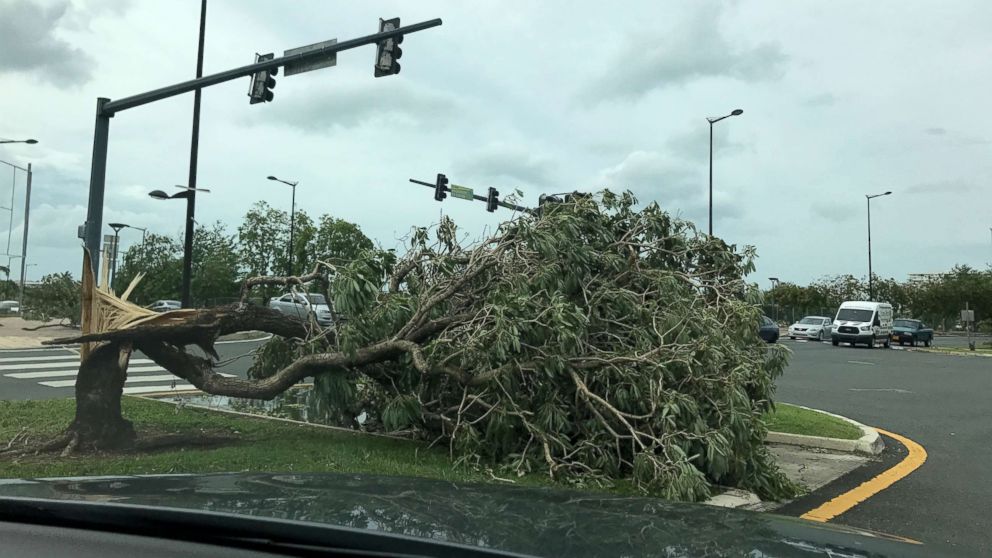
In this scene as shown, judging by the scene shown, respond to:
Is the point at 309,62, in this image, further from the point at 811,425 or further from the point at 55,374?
the point at 811,425

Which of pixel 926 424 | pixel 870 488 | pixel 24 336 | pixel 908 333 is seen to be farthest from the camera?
pixel 908 333

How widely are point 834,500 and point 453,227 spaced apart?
4.87 m

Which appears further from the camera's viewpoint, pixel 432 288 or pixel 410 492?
pixel 432 288

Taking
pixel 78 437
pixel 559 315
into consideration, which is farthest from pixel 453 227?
pixel 78 437

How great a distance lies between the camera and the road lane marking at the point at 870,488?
6.08 meters

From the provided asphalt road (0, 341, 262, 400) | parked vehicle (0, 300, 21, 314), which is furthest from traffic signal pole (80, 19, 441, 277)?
parked vehicle (0, 300, 21, 314)

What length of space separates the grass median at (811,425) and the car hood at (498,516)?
712 cm

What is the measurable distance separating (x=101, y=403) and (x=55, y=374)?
10237 mm

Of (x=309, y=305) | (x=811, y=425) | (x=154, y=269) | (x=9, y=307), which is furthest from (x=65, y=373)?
(x=9, y=307)

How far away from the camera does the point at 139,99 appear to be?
13180 mm

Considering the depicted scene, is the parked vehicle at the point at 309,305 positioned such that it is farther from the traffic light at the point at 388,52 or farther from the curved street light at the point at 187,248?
the curved street light at the point at 187,248

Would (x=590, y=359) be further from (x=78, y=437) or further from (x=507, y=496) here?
(x=78, y=437)

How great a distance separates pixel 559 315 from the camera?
670cm

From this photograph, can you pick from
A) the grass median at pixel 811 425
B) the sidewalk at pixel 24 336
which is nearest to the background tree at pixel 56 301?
the sidewalk at pixel 24 336
